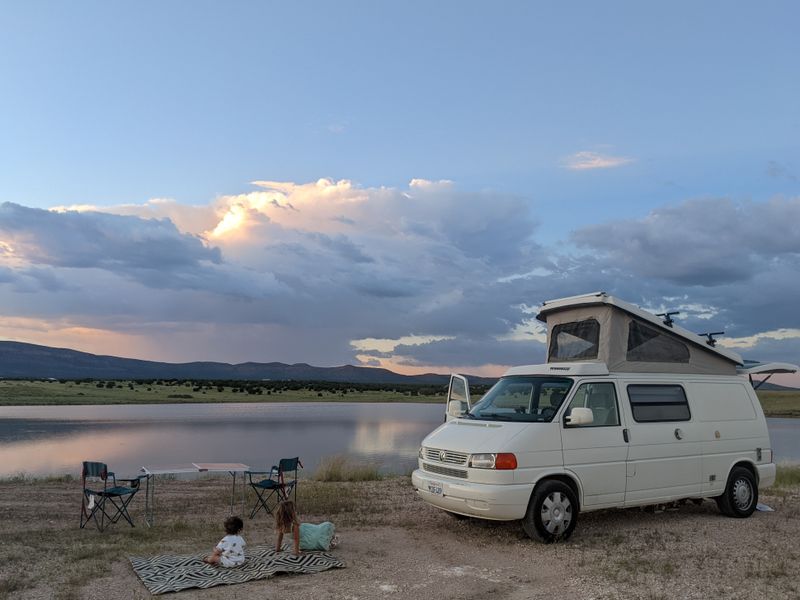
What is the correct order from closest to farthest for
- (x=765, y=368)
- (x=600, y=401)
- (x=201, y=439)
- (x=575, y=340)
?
(x=600, y=401)
(x=575, y=340)
(x=765, y=368)
(x=201, y=439)

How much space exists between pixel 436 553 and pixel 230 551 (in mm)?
2451

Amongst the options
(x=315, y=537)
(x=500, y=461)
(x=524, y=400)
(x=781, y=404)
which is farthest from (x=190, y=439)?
(x=781, y=404)

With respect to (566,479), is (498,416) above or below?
above

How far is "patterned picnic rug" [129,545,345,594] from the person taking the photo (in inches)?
288

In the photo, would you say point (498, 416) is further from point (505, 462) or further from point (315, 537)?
point (315, 537)

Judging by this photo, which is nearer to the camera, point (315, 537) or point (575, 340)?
point (315, 537)

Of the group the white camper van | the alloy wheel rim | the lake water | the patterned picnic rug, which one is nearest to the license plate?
the white camper van

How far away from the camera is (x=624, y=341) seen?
10.4m

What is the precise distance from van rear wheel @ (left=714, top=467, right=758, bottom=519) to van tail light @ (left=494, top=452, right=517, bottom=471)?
426 cm

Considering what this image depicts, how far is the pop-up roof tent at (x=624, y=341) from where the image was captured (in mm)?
10383

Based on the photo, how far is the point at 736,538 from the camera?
9.62 meters

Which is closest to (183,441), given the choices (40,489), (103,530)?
(40,489)

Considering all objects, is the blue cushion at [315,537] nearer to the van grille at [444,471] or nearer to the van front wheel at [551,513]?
the van grille at [444,471]

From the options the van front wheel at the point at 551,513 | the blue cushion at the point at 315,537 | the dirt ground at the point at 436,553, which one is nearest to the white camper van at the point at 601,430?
the van front wheel at the point at 551,513
